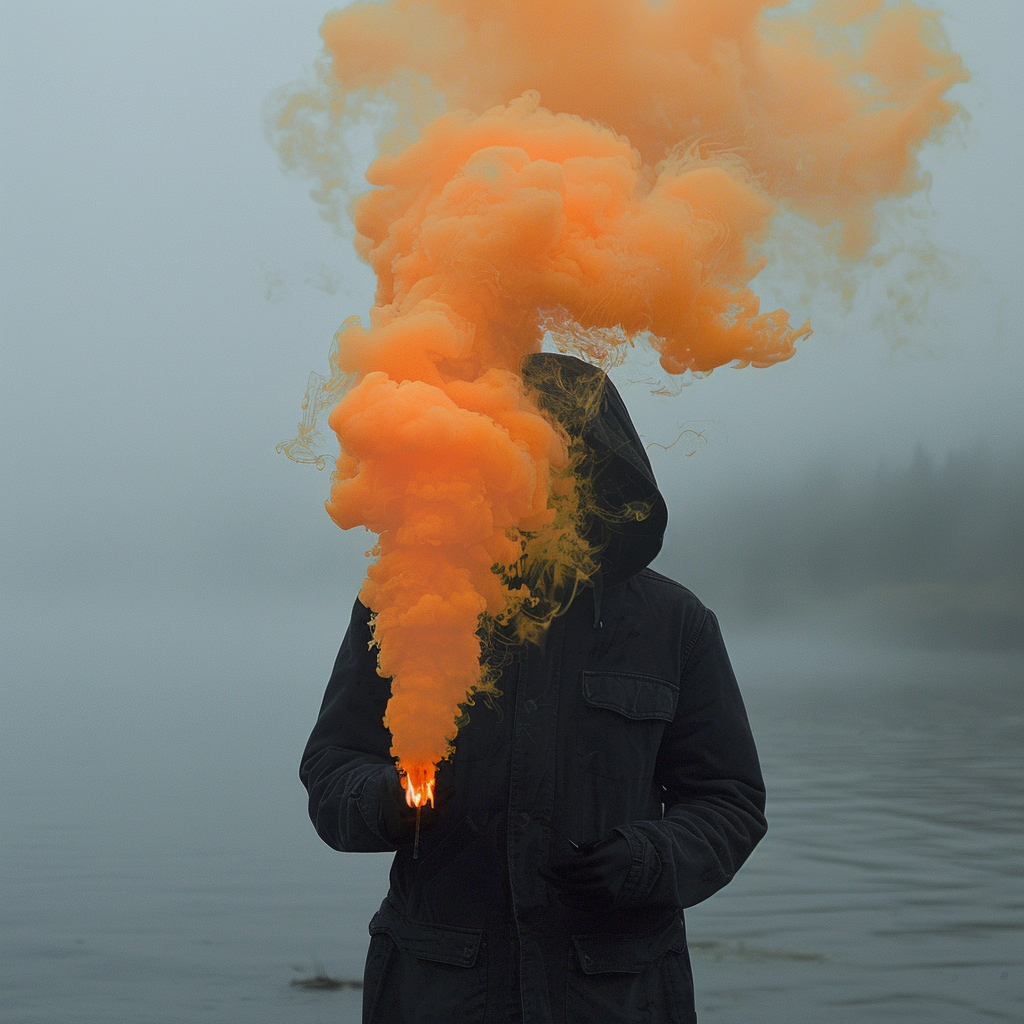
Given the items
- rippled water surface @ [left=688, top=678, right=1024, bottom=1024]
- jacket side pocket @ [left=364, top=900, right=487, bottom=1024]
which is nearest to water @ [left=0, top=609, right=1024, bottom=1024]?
rippled water surface @ [left=688, top=678, right=1024, bottom=1024]

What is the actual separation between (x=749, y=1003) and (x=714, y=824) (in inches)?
311

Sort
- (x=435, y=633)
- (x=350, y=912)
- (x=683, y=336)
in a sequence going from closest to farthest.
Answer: (x=435, y=633) → (x=683, y=336) → (x=350, y=912)

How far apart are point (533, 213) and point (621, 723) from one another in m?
1.39

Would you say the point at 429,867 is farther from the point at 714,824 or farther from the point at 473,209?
the point at 473,209

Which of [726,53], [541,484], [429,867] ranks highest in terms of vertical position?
[726,53]

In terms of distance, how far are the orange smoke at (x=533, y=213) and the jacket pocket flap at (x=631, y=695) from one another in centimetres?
30

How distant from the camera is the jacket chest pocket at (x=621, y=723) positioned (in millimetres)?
2461

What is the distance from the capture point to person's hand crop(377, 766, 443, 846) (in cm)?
218

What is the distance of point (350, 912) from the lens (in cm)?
1252

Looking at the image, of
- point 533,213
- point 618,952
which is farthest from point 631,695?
point 533,213

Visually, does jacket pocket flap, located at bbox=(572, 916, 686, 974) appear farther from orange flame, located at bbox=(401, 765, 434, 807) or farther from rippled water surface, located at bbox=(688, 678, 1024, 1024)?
rippled water surface, located at bbox=(688, 678, 1024, 1024)

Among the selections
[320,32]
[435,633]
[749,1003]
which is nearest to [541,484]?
[435,633]

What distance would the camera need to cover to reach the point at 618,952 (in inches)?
91.0

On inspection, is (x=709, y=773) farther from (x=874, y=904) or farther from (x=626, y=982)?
(x=874, y=904)
